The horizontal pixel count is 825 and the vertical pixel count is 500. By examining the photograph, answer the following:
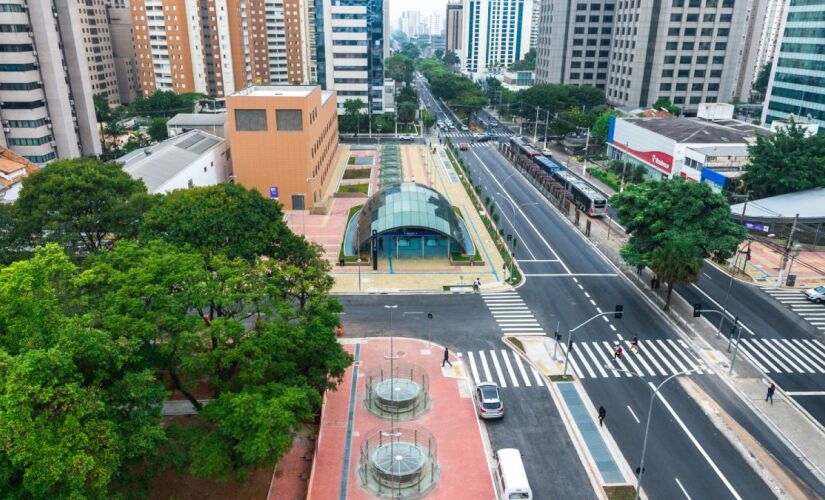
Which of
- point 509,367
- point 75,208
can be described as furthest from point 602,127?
point 75,208

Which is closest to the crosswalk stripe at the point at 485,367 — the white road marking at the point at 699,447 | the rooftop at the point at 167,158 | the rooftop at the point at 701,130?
the white road marking at the point at 699,447

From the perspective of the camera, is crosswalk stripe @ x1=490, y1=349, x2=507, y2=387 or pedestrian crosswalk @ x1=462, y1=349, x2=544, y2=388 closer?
crosswalk stripe @ x1=490, y1=349, x2=507, y2=387

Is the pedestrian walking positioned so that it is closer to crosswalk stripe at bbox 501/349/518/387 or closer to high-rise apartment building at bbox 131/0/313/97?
crosswalk stripe at bbox 501/349/518/387

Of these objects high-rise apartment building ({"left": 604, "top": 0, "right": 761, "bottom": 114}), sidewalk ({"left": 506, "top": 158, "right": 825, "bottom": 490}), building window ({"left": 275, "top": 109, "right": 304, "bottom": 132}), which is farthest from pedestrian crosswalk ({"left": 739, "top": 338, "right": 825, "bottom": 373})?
high-rise apartment building ({"left": 604, "top": 0, "right": 761, "bottom": 114})

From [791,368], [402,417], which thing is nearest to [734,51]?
[791,368]

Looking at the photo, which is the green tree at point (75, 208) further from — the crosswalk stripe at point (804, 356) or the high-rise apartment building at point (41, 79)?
the crosswalk stripe at point (804, 356)

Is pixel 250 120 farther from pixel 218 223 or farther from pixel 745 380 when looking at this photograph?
pixel 745 380

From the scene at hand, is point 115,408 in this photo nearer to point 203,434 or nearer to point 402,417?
point 203,434
